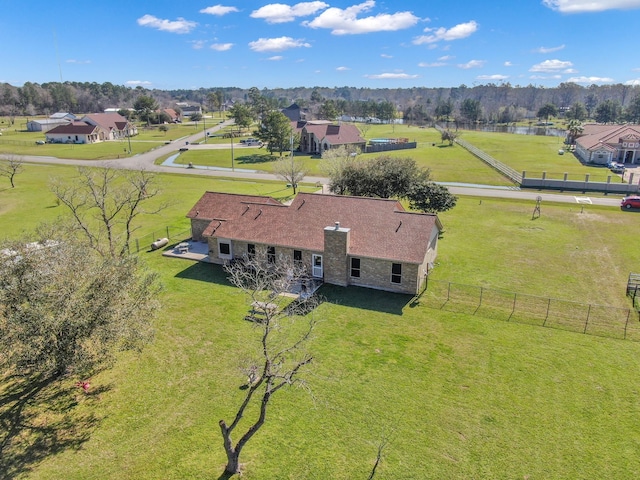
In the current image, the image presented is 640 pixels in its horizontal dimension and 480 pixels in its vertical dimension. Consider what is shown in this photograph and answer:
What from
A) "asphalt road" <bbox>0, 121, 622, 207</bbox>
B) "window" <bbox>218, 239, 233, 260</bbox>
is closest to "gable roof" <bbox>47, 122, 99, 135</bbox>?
"asphalt road" <bbox>0, 121, 622, 207</bbox>

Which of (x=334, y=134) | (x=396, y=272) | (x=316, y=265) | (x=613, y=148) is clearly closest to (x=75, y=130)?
(x=334, y=134)

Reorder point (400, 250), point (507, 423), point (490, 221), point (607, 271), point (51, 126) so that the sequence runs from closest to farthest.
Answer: point (507, 423) < point (400, 250) < point (607, 271) < point (490, 221) < point (51, 126)

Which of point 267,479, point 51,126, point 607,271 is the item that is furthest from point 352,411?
point 51,126

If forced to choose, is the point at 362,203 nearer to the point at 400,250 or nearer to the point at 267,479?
the point at 400,250

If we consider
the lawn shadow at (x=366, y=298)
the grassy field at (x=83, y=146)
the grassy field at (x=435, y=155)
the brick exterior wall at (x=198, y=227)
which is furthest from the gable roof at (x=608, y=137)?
the grassy field at (x=83, y=146)

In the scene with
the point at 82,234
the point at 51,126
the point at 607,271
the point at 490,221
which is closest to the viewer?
the point at 607,271
